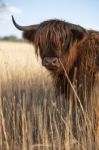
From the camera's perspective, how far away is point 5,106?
21.6 ft

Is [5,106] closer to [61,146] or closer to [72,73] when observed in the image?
[72,73]

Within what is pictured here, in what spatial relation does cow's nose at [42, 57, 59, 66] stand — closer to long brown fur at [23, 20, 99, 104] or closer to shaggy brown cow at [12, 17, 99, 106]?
shaggy brown cow at [12, 17, 99, 106]

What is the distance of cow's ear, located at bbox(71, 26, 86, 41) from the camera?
595 cm

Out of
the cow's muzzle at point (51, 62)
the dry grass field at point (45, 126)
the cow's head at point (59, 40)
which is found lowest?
the dry grass field at point (45, 126)

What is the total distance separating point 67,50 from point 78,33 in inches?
13.5

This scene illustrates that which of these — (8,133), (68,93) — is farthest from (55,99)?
(8,133)

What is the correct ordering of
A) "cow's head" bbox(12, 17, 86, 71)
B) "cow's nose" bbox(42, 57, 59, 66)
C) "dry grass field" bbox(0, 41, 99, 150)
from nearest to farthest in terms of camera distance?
"dry grass field" bbox(0, 41, 99, 150) → "cow's nose" bbox(42, 57, 59, 66) → "cow's head" bbox(12, 17, 86, 71)

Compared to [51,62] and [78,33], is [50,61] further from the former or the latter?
[78,33]

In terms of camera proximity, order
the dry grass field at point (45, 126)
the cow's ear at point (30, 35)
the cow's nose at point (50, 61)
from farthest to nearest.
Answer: the cow's ear at point (30, 35)
the cow's nose at point (50, 61)
the dry grass field at point (45, 126)

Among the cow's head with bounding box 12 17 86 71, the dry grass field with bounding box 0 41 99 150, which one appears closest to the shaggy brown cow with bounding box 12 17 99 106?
the cow's head with bounding box 12 17 86 71

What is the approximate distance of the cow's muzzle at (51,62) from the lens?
5.64m

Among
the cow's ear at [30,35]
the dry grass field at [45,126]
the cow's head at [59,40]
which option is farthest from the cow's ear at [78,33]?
the dry grass field at [45,126]

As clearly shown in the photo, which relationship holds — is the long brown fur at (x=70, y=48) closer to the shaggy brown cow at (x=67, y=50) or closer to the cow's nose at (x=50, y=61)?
the shaggy brown cow at (x=67, y=50)

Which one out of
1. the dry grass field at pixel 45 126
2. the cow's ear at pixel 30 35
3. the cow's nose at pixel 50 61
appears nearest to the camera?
the dry grass field at pixel 45 126
